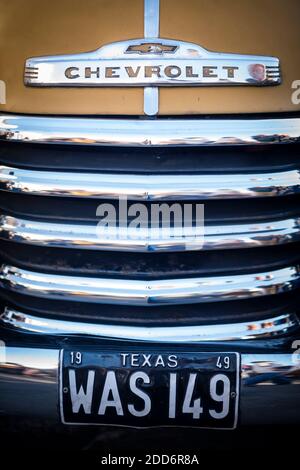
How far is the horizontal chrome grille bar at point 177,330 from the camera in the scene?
7.62ft

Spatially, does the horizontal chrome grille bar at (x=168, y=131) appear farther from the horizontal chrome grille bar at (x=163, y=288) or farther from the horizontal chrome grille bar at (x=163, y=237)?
the horizontal chrome grille bar at (x=163, y=288)

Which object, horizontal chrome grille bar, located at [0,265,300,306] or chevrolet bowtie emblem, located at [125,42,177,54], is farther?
horizontal chrome grille bar, located at [0,265,300,306]

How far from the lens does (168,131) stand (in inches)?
85.8

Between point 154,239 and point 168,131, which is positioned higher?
point 168,131

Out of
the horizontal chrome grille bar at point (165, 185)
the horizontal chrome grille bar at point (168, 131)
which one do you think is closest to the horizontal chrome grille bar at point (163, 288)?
the horizontal chrome grille bar at point (165, 185)

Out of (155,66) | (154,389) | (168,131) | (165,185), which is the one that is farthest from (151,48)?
(154,389)

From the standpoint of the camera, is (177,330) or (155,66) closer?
(155,66)

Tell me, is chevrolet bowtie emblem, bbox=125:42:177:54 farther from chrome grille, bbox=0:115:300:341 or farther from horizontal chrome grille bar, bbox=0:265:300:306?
horizontal chrome grille bar, bbox=0:265:300:306

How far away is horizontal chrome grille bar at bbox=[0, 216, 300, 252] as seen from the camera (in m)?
2.25

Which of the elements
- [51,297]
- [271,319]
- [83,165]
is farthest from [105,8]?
[271,319]

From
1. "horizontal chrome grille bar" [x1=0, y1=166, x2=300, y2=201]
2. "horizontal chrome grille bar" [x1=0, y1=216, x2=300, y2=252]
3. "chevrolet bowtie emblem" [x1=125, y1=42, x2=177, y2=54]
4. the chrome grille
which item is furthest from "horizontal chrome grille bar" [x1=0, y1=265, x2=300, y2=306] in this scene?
"chevrolet bowtie emblem" [x1=125, y1=42, x2=177, y2=54]

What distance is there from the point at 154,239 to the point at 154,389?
1.55 ft

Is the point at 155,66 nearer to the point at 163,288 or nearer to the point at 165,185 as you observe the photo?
the point at 165,185
